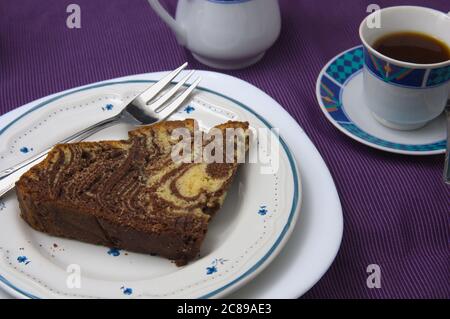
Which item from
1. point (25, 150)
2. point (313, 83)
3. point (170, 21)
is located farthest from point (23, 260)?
point (313, 83)

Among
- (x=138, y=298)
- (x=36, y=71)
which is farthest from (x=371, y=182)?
(x=36, y=71)

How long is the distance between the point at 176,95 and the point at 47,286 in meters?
0.50

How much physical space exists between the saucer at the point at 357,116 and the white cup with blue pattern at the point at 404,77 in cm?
2

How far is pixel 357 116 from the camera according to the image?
4.45ft

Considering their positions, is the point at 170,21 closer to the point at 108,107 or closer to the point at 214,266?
the point at 108,107

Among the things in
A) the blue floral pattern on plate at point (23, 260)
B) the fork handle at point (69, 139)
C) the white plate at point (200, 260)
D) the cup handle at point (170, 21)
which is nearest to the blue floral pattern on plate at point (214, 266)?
the white plate at point (200, 260)

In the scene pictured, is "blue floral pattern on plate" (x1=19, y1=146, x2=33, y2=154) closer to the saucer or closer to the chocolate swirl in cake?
the chocolate swirl in cake

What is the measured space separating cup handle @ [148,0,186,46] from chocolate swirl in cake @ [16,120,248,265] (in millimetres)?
384

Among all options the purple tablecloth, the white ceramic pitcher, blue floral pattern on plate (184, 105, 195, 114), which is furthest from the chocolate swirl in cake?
the white ceramic pitcher

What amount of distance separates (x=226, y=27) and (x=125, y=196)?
51 centimetres

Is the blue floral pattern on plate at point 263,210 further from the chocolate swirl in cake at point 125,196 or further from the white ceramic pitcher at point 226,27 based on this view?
the white ceramic pitcher at point 226,27

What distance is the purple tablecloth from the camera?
109 cm
